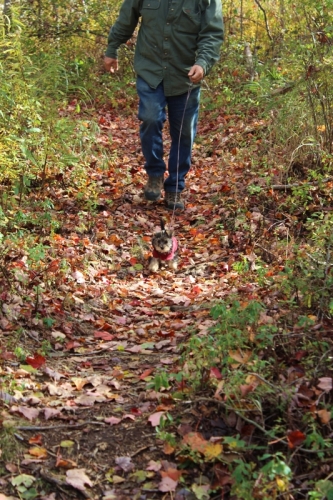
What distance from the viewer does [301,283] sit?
4.33 metres

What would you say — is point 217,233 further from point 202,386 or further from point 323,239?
point 202,386

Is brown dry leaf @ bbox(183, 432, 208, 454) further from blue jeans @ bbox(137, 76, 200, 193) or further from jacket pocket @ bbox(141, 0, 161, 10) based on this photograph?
jacket pocket @ bbox(141, 0, 161, 10)

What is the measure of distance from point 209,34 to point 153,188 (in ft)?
6.14

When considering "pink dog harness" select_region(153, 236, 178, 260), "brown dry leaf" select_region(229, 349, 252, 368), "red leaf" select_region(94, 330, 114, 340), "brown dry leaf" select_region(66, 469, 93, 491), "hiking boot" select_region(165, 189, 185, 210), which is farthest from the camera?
"hiking boot" select_region(165, 189, 185, 210)

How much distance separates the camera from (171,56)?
7.20 m

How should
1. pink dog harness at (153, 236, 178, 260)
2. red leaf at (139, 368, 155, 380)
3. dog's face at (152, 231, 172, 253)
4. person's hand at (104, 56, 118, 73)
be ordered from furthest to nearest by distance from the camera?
1. person's hand at (104, 56, 118, 73)
2. pink dog harness at (153, 236, 178, 260)
3. dog's face at (152, 231, 172, 253)
4. red leaf at (139, 368, 155, 380)

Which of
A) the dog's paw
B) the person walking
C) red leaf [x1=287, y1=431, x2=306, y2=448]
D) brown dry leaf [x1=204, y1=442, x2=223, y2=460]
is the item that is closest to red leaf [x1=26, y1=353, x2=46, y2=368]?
brown dry leaf [x1=204, y1=442, x2=223, y2=460]

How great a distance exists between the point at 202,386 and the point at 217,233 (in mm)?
3650

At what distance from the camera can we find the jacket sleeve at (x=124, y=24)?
7.38 m

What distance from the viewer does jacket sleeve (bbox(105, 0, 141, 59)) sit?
7379mm

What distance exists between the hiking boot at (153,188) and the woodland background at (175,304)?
0.16m

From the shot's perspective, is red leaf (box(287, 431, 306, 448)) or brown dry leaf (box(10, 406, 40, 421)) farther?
brown dry leaf (box(10, 406, 40, 421))

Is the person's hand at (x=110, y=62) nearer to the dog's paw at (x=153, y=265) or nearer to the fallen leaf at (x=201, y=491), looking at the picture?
the dog's paw at (x=153, y=265)

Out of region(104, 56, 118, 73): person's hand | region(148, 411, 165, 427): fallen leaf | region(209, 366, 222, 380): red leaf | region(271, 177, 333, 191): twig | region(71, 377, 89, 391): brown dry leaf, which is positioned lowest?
region(71, 377, 89, 391): brown dry leaf
